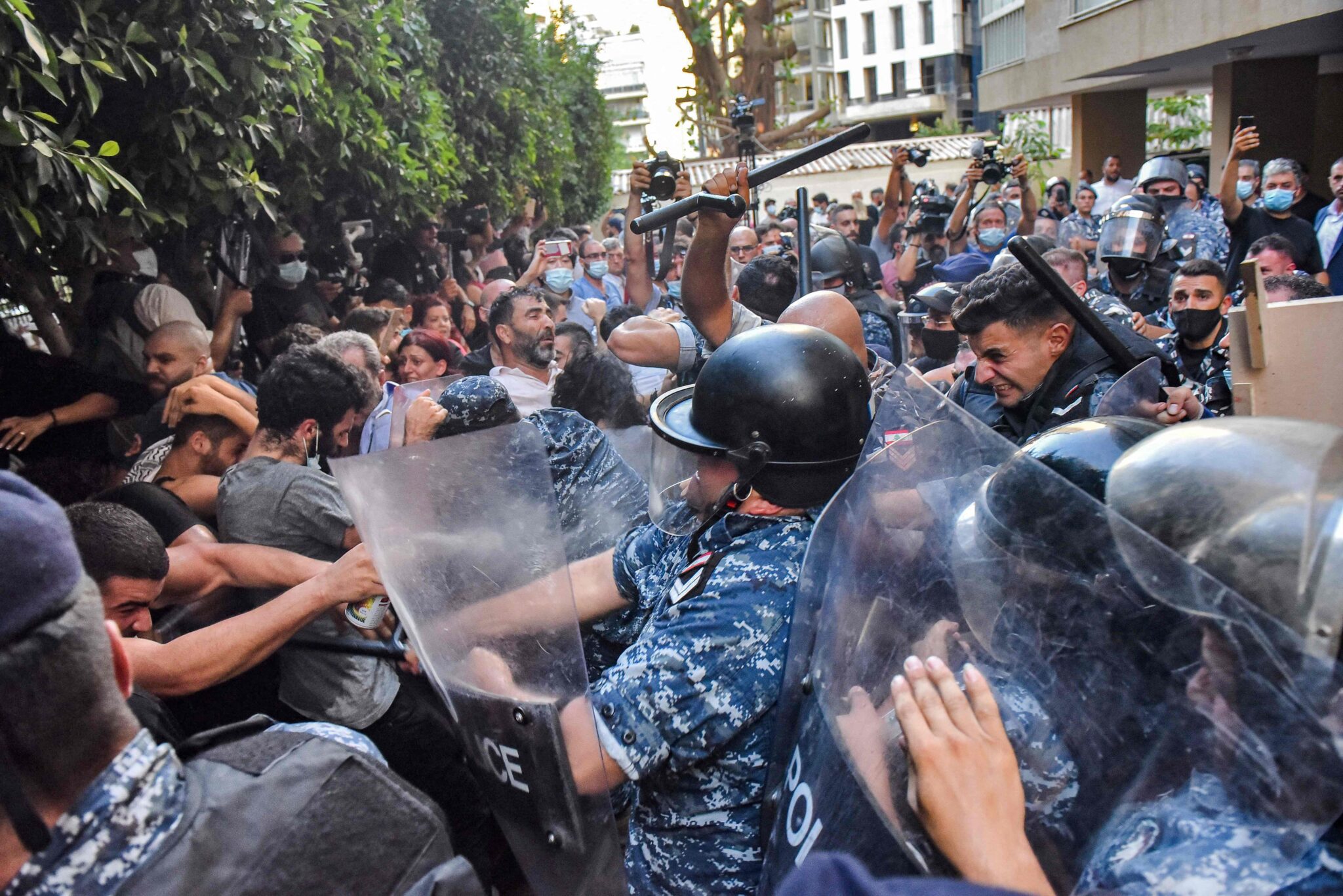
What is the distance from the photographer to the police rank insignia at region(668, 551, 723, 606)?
1794 millimetres

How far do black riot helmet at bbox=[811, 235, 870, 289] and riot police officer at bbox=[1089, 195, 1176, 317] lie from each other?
138 centimetres

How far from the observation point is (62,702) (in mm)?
1063

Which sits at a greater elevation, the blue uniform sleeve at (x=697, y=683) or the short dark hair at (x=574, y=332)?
the short dark hair at (x=574, y=332)

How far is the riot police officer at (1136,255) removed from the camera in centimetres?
555

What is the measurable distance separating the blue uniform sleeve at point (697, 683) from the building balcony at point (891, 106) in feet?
173

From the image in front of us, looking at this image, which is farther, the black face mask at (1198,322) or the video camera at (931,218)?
the video camera at (931,218)

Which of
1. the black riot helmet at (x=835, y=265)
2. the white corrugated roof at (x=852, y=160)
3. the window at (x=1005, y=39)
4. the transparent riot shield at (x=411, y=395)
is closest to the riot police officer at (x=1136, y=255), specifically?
the black riot helmet at (x=835, y=265)

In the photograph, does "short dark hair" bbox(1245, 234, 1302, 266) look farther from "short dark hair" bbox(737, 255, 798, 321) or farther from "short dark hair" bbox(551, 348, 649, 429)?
"short dark hair" bbox(551, 348, 649, 429)

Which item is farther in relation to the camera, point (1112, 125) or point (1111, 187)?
point (1112, 125)

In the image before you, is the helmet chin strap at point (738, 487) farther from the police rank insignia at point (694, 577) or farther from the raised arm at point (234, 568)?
the raised arm at point (234, 568)

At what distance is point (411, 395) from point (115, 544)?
1329 mm

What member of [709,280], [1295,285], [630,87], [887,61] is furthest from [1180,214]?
[630,87]

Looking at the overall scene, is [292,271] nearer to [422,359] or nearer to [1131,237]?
[422,359]

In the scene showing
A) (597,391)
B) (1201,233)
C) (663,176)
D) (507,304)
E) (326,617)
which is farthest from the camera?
(1201,233)
